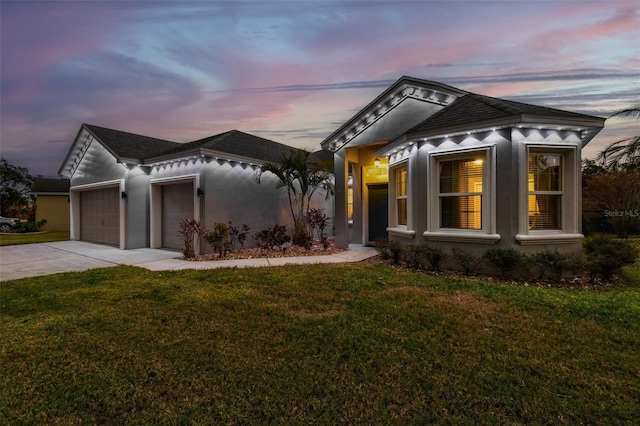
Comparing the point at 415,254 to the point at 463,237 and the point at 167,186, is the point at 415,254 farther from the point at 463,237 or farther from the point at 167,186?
the point at 167,186

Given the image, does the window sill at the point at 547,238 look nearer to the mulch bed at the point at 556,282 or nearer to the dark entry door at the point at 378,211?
the mulch bed at the point at 556,282

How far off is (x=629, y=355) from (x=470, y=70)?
1076 cm

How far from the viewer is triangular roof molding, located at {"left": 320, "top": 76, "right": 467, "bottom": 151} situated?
8719 millimetres

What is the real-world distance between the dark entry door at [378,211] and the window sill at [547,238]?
17.5 ft

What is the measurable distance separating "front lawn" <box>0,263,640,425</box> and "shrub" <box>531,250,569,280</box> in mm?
631

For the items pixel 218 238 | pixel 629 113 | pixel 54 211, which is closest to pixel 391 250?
pixel 218 238

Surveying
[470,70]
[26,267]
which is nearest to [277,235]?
[26,267]

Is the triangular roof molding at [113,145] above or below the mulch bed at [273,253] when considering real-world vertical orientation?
above

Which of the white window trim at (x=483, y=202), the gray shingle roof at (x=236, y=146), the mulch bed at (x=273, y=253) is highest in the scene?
the gray shingle roof at (x=236, y=146)

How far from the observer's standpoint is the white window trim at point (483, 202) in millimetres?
6551

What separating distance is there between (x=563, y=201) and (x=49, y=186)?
37476 millimetres

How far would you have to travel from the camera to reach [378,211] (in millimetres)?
11445

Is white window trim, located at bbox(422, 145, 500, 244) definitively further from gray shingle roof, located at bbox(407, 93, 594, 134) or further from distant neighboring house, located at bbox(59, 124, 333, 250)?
distant neighboring house, located at bbox(59, 124, 333, 250)

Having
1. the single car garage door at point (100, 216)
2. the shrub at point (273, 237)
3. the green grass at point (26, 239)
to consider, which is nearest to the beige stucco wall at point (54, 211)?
the green grass at point (26, 239)
